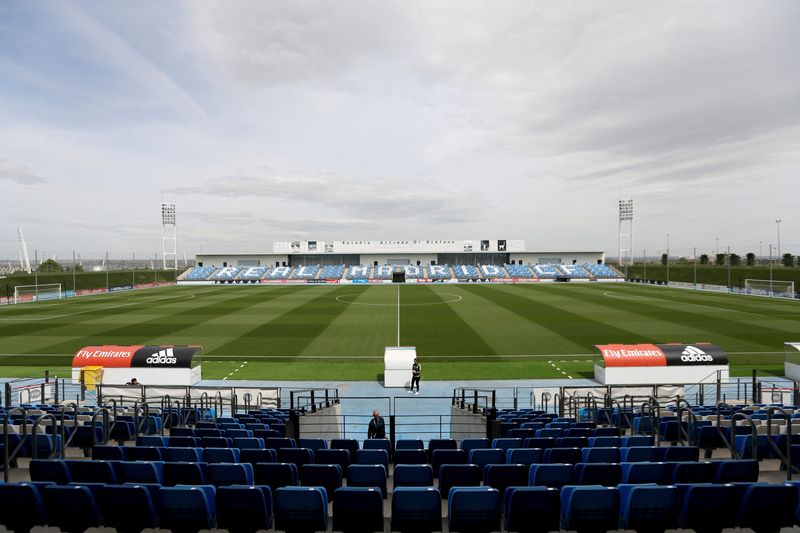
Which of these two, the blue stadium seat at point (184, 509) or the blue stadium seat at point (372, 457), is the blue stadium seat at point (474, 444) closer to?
the blue stadium seat at point (372, 457)

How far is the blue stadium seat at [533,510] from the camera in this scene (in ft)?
19.4

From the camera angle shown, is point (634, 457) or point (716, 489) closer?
point (716, 489)

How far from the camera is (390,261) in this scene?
121250mm

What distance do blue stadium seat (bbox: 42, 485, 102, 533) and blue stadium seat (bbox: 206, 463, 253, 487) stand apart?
59.3 inches

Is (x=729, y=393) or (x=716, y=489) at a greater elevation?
(x=716, y=489)

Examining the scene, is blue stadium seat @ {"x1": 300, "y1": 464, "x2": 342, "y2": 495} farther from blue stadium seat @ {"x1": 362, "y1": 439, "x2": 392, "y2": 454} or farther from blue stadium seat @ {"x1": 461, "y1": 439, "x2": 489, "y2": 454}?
blue stadium seat @ {"x1": 461, "y1": 439, "x2": 489, "y2": 454}

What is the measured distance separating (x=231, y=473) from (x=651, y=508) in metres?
5.93

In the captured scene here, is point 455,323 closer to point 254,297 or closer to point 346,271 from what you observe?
point 254,297

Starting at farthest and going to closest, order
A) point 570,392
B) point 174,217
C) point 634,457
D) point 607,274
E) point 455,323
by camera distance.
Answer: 1. point 174,217
2. point 607,274
3. point 455,323
4. point 570,392
5. point 634,457

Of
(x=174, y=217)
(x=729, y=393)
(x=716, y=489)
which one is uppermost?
(x=174, y=217)

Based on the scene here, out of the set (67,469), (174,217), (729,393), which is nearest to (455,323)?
(729,393)

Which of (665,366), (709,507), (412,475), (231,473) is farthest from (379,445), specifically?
(665,366)

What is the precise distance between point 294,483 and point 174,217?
14466cm

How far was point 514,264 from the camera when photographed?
11994 cm
